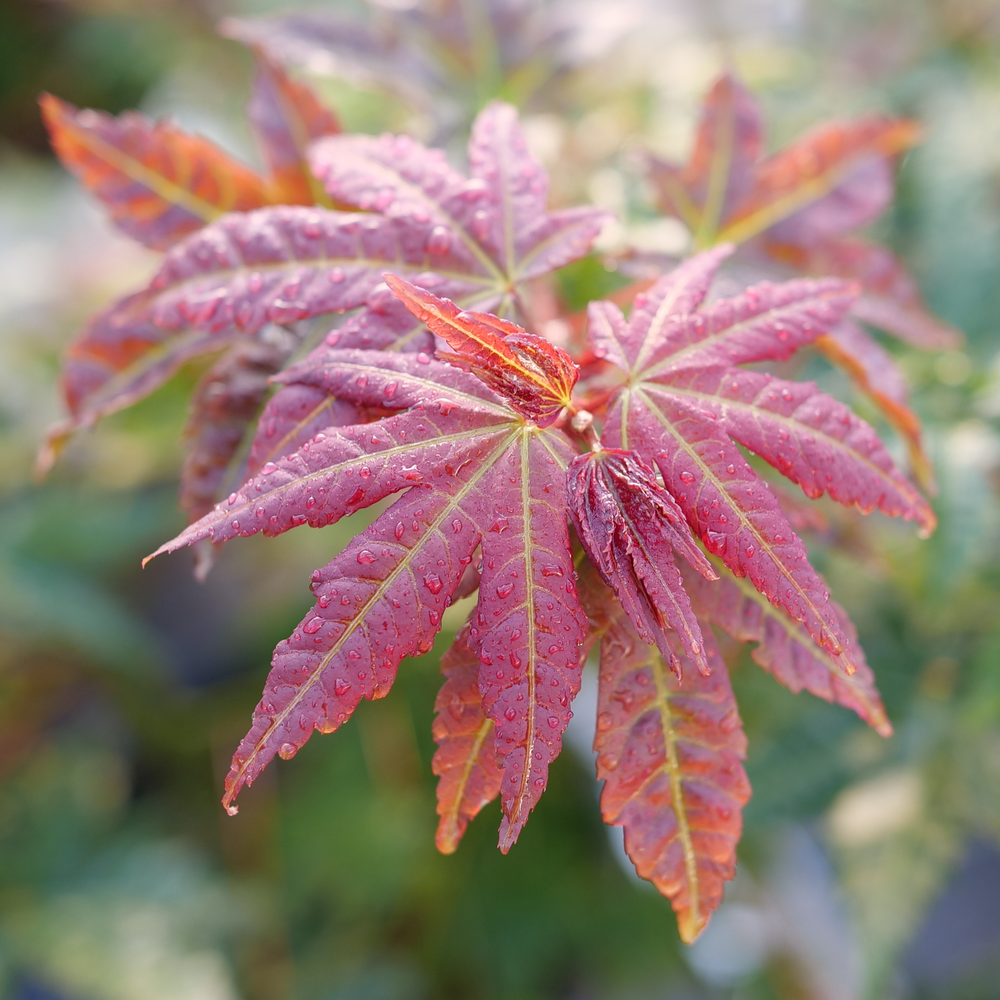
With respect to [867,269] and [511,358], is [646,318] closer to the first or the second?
[511,358]

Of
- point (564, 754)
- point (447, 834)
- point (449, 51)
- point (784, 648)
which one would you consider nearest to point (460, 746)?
point (447, 834)

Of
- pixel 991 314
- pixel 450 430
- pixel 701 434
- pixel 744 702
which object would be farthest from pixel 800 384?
pixel 991 314

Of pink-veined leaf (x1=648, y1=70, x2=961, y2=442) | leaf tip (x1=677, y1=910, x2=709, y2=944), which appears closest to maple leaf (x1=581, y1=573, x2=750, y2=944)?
leaf tip (x1=677, y1=910, x2=709, y2=944)

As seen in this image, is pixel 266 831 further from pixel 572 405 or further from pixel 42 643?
pixel 572 405

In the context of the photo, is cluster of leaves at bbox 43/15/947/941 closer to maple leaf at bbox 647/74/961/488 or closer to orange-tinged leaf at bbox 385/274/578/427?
orange-tinged leaf at bbox 385/274/578/427

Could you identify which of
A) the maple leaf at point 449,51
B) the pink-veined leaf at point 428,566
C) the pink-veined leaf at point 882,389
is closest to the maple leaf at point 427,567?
the pink-veined leaf at point 428,566

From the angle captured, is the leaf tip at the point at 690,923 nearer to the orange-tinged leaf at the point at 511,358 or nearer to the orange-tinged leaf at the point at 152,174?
the orange-tinged leaf at the point at 511,358
